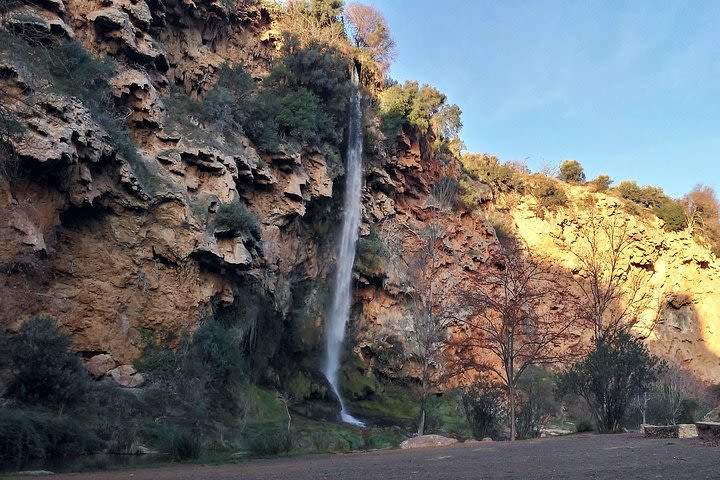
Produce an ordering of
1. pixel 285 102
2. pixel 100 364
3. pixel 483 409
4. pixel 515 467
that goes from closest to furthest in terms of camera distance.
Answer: pixel 515 467
pixel 483 409
pixel 100 364
pixel 285 102

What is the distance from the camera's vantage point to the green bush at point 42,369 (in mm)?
16125

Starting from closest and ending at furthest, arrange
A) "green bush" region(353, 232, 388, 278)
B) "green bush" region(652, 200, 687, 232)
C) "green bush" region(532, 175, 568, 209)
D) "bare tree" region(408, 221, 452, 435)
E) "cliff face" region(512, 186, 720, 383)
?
1. "bare tree" region(408, 221, 452, 435)
2. "green bush" region(353, 232, 388, 278)
3. "cliff face" region(512, 186, 720, 383)
4. "green bush" region(532, 175, 568, 209)
5. "green bush" region(652, 200, 687, 232)

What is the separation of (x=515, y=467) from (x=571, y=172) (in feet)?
165

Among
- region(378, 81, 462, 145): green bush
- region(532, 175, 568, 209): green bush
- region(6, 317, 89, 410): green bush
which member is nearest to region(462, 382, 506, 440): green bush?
region(6, 317, 89, 410): green bush

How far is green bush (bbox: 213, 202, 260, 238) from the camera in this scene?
78.2 feet

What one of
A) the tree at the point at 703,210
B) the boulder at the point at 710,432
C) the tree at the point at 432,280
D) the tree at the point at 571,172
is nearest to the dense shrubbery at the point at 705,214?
the tree at the point at 703,210

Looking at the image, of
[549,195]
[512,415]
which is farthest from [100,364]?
[549,195]

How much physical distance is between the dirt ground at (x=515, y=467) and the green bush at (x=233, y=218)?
13.0 metres

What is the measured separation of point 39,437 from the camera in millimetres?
13305

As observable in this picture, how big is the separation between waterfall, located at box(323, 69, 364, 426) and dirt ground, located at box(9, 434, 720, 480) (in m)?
20.3

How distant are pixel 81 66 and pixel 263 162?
30.3 ft

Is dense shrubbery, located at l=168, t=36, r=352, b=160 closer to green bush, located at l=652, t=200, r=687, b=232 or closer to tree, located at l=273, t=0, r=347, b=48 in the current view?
tree, located at l=273, t=0, r=347, b=48

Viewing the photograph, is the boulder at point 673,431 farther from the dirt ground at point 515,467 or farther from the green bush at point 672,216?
the green bush at point 672,216

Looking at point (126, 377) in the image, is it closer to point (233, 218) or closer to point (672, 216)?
point (233, 218)
